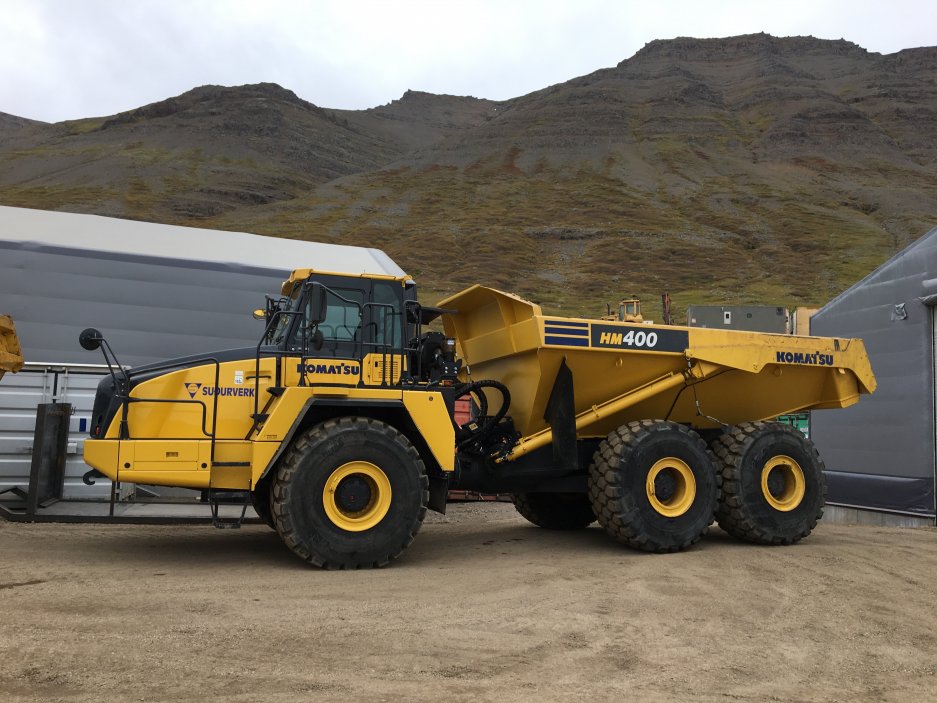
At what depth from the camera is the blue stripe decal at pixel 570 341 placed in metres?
8.20

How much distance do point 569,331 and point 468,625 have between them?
3780 millimetres

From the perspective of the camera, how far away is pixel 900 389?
1276 cm

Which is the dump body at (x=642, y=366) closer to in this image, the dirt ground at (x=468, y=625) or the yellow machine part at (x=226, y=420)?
the yellow machine part at (x=226, y=420)

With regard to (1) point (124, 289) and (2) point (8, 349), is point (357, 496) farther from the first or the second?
(1) point (124, 289)

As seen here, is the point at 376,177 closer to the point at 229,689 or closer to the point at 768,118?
the point at 768,118

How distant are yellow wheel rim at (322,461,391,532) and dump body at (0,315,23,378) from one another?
13.6 feet

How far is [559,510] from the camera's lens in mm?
10219

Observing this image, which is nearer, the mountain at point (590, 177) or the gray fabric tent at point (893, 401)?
the gray fabric tent at point (893, 401)

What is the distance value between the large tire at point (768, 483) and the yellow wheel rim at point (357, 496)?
4024mm

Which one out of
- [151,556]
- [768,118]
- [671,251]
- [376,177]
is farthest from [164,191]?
[151,556]

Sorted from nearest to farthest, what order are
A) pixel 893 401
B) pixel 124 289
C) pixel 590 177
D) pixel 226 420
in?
pixel 226 420, pixel 893 401, pixel 124 289, pixel 590 177

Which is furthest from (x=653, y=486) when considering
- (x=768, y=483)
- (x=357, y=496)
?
(x=357, y=496)

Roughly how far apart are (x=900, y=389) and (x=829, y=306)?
7.64ft

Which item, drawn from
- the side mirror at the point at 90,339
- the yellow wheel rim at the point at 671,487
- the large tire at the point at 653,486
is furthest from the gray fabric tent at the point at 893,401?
the side mirror at the point at 90,339
